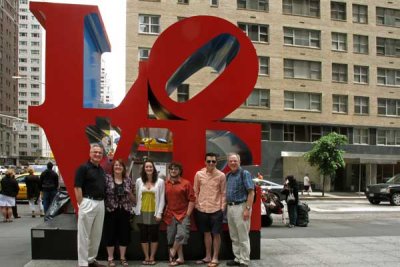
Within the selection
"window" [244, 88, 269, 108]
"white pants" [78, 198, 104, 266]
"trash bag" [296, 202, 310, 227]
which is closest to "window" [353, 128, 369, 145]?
"window" [244, 88, 269, 108]

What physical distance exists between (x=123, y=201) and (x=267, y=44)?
120 feet

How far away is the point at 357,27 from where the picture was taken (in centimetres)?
4566

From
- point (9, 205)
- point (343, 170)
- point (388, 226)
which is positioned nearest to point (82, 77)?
point (9, 205)

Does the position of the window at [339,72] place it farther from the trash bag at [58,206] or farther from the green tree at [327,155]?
the trash bag at [58,206]

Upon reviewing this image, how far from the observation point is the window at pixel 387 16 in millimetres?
46875

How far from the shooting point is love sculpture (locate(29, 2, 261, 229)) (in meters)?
8.41

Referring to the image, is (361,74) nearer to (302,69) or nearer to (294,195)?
(302,69)

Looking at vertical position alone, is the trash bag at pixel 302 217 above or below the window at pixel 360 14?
below

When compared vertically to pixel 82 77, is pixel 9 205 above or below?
below

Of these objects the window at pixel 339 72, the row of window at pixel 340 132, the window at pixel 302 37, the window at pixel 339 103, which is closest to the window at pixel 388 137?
the row of window at pixel 340 132

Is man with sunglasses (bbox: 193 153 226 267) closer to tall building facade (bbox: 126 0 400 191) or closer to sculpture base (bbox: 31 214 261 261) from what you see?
sculpture base (bbox: 31 214 261 261)

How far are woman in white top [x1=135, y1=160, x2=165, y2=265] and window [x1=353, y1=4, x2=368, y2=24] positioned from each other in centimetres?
4241

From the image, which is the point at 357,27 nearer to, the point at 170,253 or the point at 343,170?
the point at 343,170

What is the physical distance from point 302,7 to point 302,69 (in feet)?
19.0
